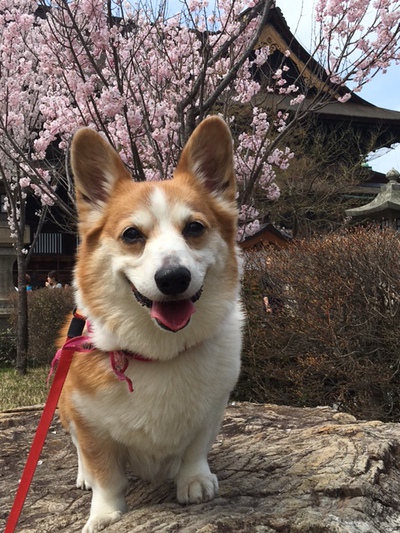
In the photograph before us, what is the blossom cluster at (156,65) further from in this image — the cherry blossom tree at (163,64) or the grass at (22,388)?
the grass at (22,388)

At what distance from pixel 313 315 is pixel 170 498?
2.63 metres

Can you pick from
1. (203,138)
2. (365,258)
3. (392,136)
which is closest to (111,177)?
(203,138)

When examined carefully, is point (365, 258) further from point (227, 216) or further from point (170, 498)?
point (170, 498)

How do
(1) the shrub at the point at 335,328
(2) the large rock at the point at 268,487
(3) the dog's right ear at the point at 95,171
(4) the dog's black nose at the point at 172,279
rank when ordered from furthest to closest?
(1) the shrub at the point at 335,328
(3) the dog's right ear at the point at 95,171
(2) the large rock at the point at 268,487
(4) the dog's black nose at the point at 172,279

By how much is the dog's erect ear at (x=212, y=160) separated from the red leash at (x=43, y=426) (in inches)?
31.5

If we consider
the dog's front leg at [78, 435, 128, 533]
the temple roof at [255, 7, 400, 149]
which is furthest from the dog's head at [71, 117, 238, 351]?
the temple roof at [255, 7, 400, 149]

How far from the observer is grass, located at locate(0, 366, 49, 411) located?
6859mm

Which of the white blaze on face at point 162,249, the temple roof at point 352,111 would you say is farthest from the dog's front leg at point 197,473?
the temple roof at point 352,111

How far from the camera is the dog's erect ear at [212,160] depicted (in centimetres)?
225

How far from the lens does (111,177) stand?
2230 millimetres

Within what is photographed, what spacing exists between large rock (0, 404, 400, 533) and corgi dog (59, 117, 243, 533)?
0.16 meters

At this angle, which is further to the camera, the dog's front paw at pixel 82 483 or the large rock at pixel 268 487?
the dog's front paw at pixel 82 483

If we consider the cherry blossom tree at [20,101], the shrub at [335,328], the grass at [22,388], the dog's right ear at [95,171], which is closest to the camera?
the dog's right ear at [95,171]

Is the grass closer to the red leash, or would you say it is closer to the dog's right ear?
the red leash
